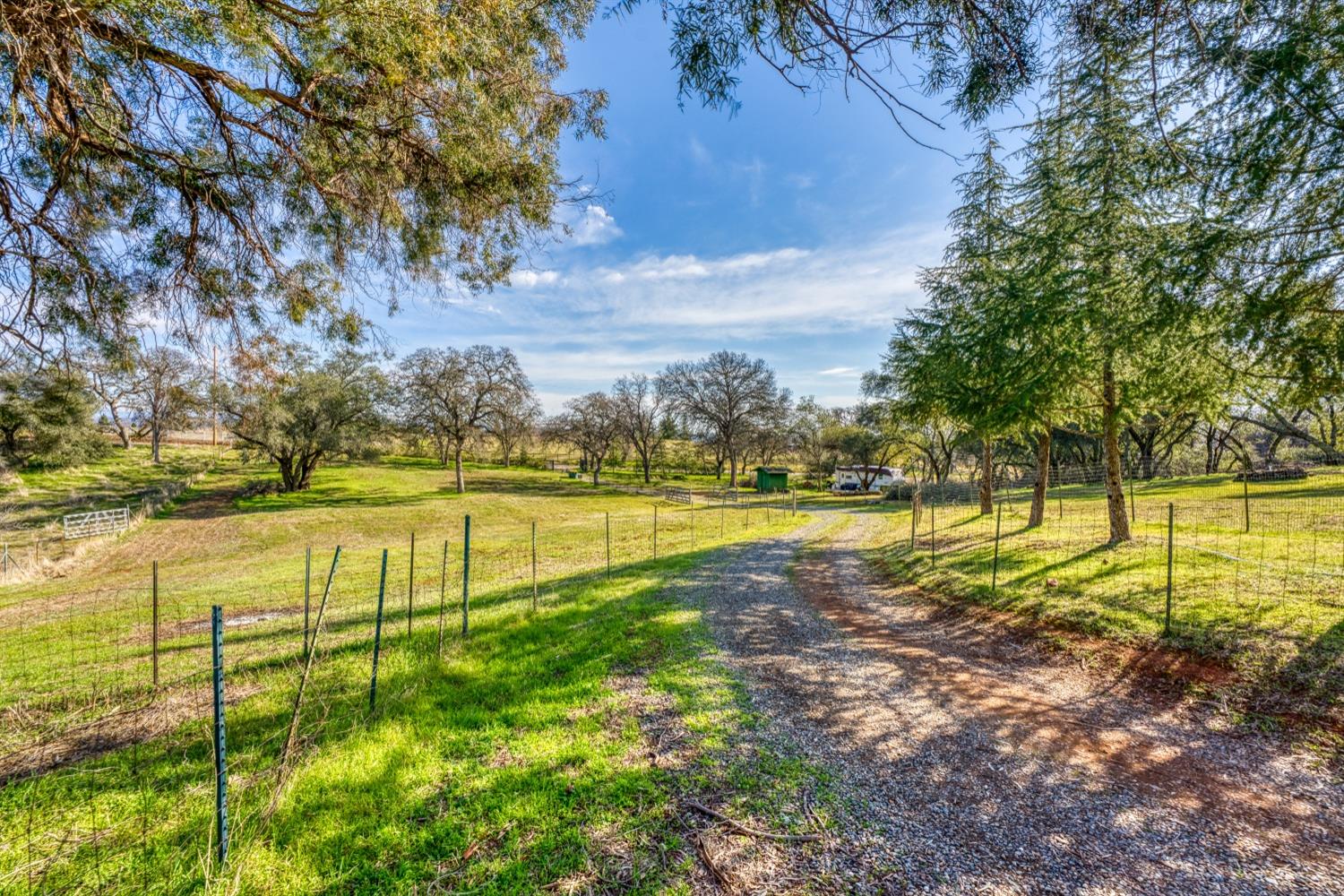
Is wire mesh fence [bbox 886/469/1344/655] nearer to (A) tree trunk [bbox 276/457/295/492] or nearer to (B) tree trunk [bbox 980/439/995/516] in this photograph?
(B) tree trunk [bbox 980/439/995/516]

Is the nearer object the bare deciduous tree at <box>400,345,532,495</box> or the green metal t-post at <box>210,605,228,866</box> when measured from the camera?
the green metal t-post at <box>210,605,228,866</box>

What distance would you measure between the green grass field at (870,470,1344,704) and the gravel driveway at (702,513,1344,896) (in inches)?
61.1

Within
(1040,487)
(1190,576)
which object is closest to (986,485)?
(1040,487)

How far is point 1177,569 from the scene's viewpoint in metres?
8.58

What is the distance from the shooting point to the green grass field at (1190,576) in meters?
5.76

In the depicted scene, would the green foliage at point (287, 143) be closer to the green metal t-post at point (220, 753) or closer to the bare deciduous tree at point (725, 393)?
the green metal t-post at point (220, 753)

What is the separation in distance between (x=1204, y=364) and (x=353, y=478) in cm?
5083

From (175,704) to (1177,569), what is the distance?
594 inches

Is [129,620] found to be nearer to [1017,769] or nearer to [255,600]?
[255,600]

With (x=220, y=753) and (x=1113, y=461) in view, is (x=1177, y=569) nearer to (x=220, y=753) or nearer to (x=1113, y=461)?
(x=1113, y=461)

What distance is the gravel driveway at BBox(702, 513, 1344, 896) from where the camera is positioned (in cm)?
286

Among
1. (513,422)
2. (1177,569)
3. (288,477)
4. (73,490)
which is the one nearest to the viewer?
(1177,569)

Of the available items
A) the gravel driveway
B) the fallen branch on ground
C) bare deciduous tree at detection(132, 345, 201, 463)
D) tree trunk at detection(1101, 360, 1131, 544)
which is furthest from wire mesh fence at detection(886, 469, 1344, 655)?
bare deciduous tree at detection(132, 345, 201, 463)

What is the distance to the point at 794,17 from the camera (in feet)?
11.7
